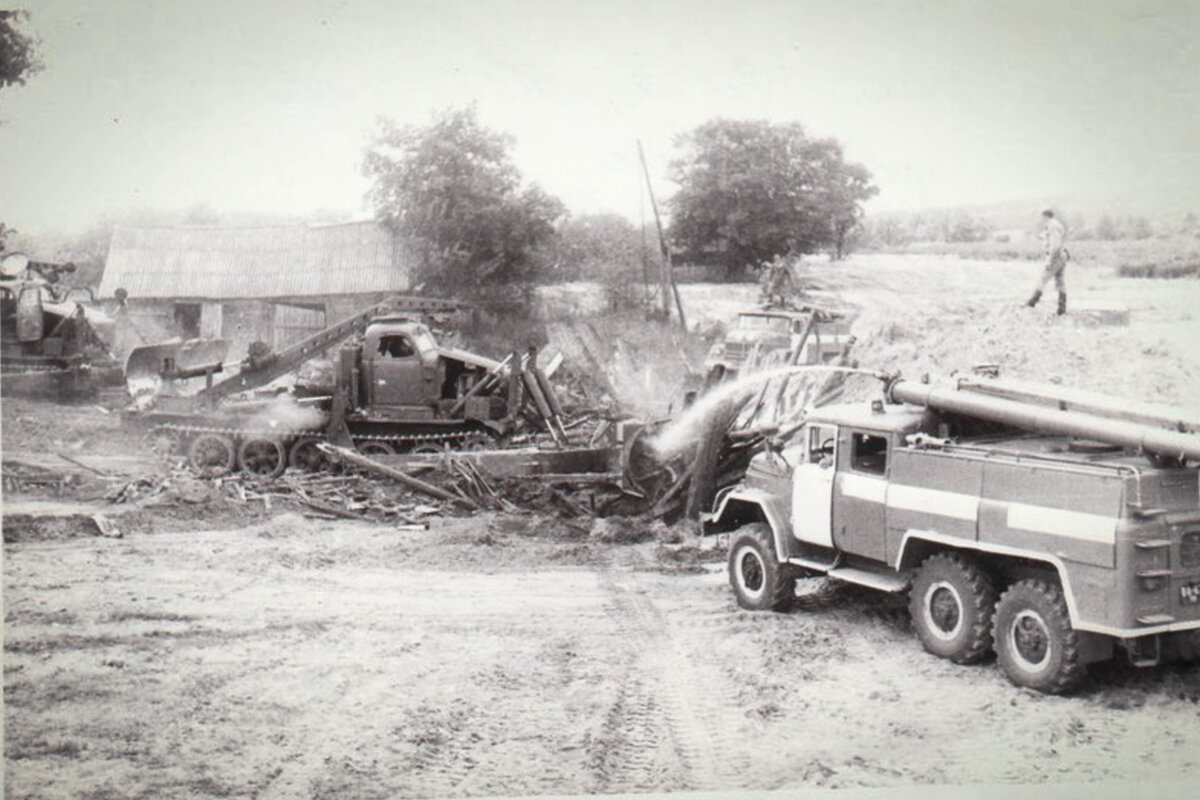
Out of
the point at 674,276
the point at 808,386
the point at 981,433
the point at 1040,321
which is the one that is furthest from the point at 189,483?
the point at 1040,321

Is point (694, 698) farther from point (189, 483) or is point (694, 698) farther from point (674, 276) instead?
point (189, 483)

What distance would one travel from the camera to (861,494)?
569cm

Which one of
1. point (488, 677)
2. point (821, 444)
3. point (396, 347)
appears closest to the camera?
point (488, 677)

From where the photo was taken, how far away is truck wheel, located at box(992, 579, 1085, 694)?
189 inches

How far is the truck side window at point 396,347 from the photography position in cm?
678

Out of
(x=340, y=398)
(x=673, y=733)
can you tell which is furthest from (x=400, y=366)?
(x=673, y=733)

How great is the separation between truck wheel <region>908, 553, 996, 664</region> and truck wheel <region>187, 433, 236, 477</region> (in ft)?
13.1

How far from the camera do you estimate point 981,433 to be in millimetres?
5598

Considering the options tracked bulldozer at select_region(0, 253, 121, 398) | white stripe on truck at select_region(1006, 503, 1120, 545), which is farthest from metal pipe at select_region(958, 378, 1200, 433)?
tracked bulldozer at select_region(0, 253, 121, 398)

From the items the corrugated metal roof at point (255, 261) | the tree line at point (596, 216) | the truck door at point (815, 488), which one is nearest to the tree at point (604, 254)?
the tree line at point (596, 216)

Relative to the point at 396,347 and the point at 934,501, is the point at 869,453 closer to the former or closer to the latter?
the point at 934,501

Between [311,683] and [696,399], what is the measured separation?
2.92m

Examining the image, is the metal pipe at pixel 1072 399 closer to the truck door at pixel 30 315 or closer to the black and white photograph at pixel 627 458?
the black and white photograph at pixel 627 458

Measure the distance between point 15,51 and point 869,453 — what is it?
4.60m
